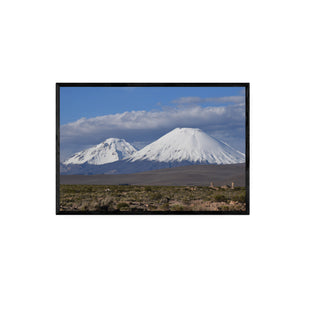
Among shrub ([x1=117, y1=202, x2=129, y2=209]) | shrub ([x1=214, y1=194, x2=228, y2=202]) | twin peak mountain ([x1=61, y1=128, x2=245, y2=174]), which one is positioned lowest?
shrub ([x1=117, y1=202, x2=129, y2=209])

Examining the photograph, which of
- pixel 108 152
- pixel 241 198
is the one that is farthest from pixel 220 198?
pixel 108 152

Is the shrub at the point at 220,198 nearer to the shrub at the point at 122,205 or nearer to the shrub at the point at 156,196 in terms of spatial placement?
the shrub at the point at 156,196

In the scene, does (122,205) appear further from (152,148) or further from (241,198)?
(241,198)

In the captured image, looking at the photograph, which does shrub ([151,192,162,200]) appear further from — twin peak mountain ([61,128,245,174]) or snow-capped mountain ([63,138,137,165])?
snow-capped mountain ([63,138,137,165])

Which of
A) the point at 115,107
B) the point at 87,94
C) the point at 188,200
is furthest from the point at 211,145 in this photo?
the point at 87,94

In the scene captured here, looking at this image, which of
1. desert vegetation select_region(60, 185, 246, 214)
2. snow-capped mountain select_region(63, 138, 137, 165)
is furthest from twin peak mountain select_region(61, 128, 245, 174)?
desert vegetation select_region(60, 185, 246, 214)

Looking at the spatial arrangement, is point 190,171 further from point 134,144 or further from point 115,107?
point 115,107

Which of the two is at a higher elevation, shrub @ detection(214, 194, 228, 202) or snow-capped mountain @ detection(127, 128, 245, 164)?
snow-capped mountain @ detection(127, 128, 245, 164)
